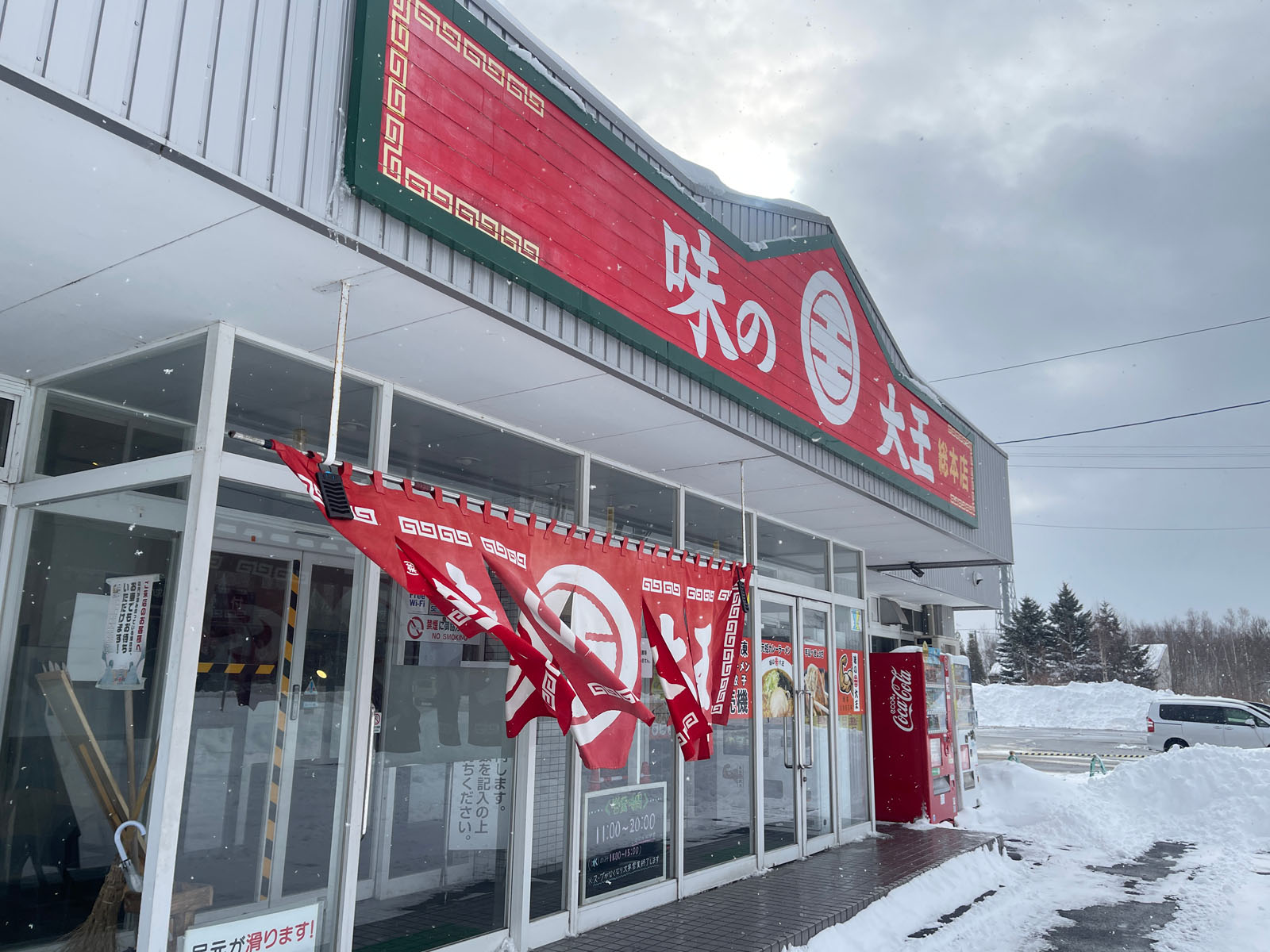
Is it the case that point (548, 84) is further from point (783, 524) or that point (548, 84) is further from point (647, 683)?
point (783, 524)

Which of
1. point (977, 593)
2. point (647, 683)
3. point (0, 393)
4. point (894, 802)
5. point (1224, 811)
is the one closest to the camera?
point (0, 393)

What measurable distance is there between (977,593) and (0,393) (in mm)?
15837

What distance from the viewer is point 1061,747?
2798 centimetres

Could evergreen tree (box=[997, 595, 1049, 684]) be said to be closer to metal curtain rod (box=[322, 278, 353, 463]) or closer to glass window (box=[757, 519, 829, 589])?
glass window (box=[757, 519, 829, 589])

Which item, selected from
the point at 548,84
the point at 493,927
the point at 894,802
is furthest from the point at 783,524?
the point at 548,84

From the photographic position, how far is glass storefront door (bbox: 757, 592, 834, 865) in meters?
8.36

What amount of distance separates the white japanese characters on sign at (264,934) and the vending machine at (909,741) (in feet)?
25.9

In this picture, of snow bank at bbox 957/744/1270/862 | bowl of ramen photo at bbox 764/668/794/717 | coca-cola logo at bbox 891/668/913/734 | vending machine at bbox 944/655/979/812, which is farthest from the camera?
vending machine at bbox 944/655/979/812

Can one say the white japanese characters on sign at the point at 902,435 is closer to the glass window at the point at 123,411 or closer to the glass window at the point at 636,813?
the glass window at the point at 636,813

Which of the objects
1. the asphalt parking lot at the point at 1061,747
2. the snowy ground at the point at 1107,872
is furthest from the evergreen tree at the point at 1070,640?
the snowy ground at the point at 1107,872

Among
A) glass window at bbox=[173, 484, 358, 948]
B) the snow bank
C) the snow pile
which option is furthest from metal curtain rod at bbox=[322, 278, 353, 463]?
the snow pile

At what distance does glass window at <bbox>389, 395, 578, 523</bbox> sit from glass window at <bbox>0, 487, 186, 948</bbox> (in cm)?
144

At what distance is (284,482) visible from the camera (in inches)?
171

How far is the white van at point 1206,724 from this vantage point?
20.2 m
